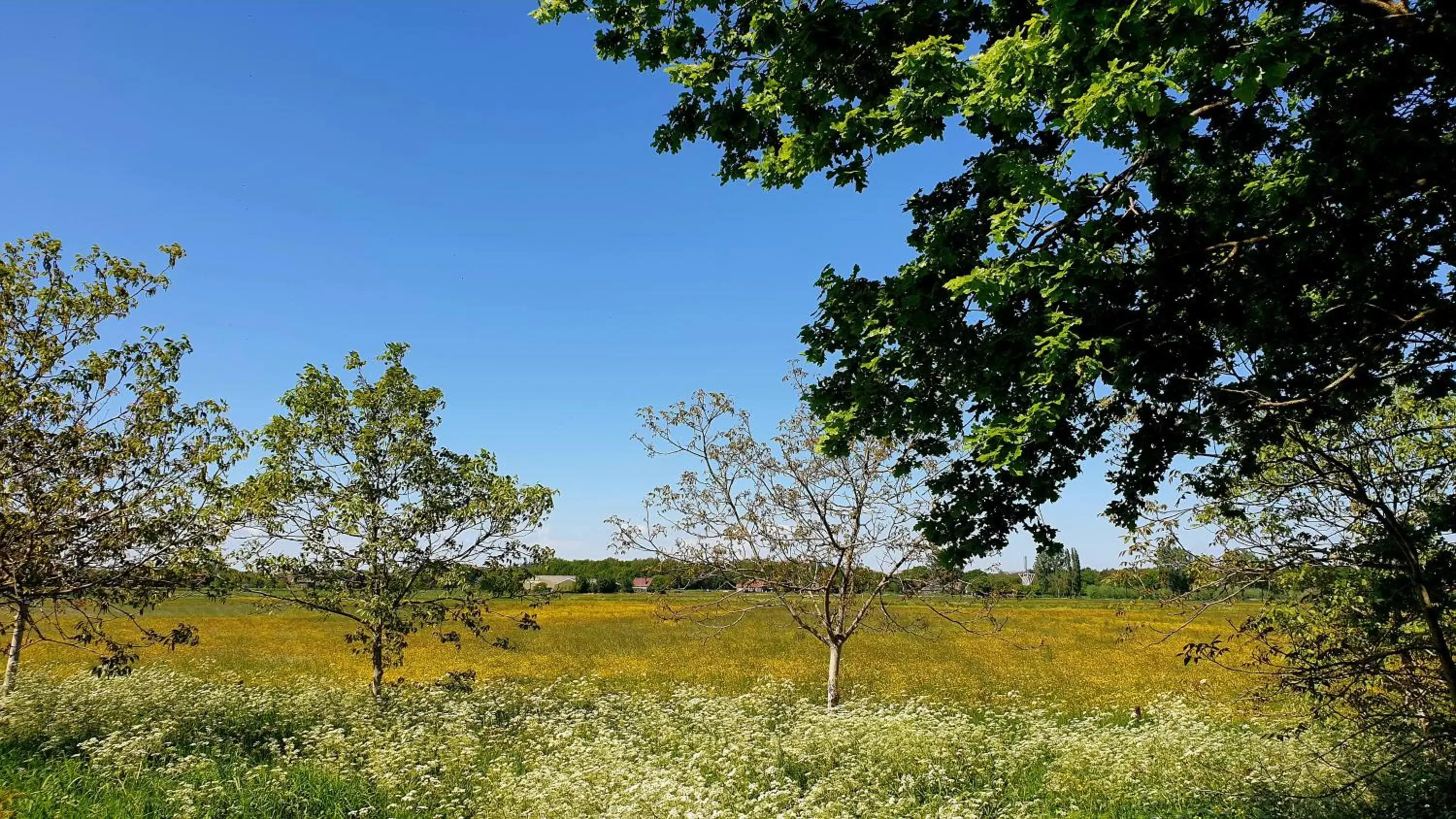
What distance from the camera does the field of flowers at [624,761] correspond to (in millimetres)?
9922

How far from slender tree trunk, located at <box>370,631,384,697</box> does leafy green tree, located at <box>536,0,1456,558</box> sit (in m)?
15.2

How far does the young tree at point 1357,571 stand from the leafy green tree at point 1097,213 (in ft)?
6.24

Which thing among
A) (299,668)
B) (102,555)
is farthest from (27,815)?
(299,668)

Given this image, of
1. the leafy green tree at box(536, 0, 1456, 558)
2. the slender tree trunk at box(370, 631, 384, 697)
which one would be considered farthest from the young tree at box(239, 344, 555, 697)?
the leafy green tree at box(536, 0, 1456, 558)

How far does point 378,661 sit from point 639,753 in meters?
9.60

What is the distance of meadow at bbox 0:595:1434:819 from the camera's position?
32.8ft

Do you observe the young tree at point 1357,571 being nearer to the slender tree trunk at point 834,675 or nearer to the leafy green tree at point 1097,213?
the leafy green tree at point 1097,213

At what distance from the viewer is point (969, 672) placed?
33094 mm

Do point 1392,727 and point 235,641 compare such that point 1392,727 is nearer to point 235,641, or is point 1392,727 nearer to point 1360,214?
point 1360,214

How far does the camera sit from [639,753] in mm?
12320

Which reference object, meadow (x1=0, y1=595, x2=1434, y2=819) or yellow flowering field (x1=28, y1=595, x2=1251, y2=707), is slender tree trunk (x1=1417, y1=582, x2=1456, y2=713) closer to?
meadow (x1=0, y1=595, x2=1434, y2=819)

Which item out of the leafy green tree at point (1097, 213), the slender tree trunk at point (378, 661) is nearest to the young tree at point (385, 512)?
the slender tree trunk at point (378, 661)

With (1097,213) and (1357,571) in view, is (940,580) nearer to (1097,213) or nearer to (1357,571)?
(1357,571)

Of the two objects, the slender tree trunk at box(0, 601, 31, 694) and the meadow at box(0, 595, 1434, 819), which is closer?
the meadow at box(0, 595, 1434, 819)
